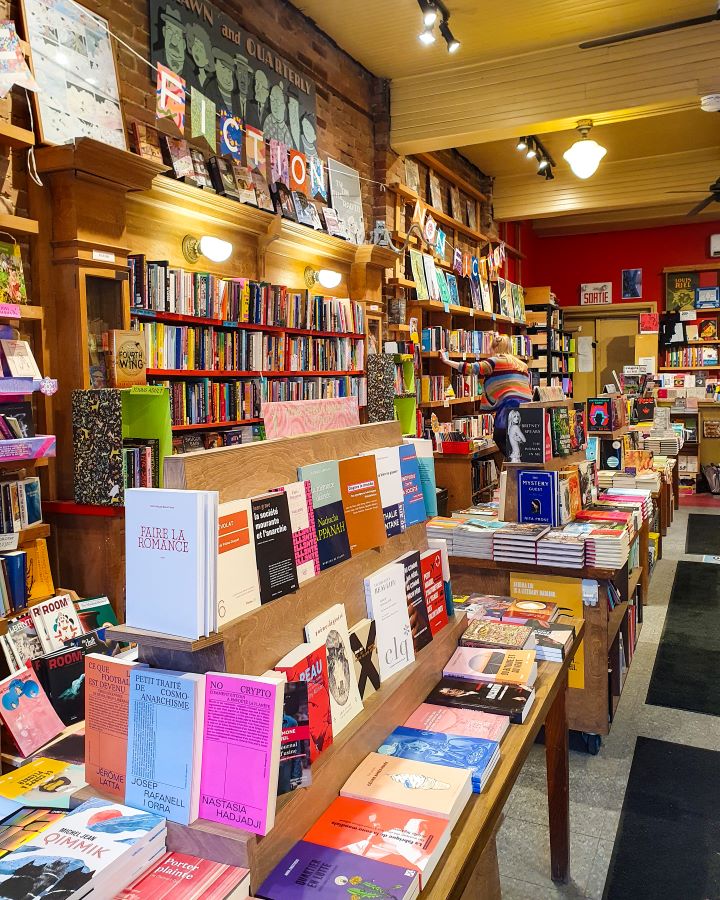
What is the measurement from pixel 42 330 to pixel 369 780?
2527mm

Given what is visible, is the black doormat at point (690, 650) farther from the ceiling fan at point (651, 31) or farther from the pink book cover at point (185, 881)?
the ceiling fan at point (651, 31)

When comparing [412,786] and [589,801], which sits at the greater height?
[412,786]

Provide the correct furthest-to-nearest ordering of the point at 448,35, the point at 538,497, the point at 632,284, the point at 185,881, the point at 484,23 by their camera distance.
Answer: the point at 632,284
the point at 484,23
the point at 448,35
the point at 538,497
the point at 185,881

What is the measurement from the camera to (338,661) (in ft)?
5.44

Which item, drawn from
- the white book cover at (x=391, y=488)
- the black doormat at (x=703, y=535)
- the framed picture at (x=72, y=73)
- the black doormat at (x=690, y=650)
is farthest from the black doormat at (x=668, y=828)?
the black doormat at (x=703, y=535)

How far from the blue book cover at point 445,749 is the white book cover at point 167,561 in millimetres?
660

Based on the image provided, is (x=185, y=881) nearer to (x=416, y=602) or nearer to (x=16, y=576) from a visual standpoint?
(x=416, y=602)

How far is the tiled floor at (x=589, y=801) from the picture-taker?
2410 mm

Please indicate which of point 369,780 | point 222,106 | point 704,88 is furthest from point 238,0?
point 369,780

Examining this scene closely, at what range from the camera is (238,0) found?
4730 millimetres

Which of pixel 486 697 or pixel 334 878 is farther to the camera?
pixel 486 697

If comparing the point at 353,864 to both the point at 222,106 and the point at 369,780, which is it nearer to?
the point at 369,780

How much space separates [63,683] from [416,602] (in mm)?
1349

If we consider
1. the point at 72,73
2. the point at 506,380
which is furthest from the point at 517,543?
the point at 72,73
